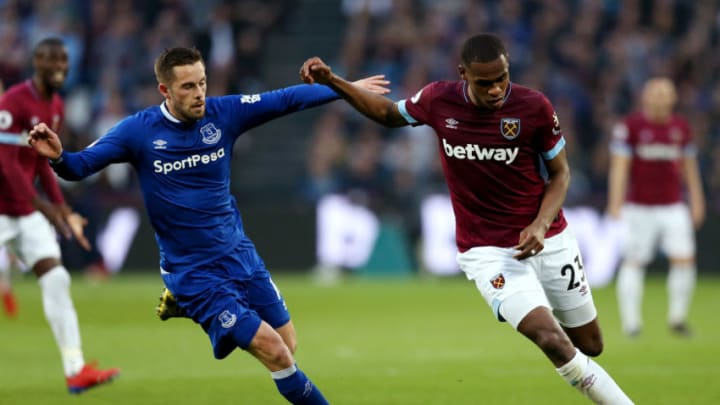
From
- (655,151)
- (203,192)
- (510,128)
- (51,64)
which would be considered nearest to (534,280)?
(510,128)

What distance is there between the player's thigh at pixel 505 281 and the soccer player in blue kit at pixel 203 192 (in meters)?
1.18

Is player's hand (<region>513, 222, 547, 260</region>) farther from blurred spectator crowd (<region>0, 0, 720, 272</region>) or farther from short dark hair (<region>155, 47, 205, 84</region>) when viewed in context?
blurred spectator crowd (<region>0, 0, 720, 272</region>)

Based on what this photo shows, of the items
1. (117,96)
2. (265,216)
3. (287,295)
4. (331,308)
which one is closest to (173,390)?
(331,308)

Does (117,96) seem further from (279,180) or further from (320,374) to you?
(320,374)

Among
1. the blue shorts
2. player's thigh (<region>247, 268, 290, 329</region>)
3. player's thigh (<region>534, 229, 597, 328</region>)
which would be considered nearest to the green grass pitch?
player's thigh (<region>534, 229, 597, 328</region>)

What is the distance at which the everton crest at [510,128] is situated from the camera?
7.48 m

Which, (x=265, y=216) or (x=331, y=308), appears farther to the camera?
(x=265, y=216)

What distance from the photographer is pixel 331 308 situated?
16.9m

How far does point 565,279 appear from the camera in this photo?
771cm

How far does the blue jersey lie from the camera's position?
7.55 meters

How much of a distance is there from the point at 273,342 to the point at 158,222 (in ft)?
3.50

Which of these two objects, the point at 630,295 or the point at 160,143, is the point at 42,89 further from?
the point at 630,295

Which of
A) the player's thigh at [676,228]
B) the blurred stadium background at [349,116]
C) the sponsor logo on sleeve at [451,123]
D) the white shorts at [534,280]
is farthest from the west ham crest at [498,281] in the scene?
the player's thigh at [676,228]

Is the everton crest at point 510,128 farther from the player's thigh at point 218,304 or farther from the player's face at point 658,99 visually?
the player's face at point 658,99
